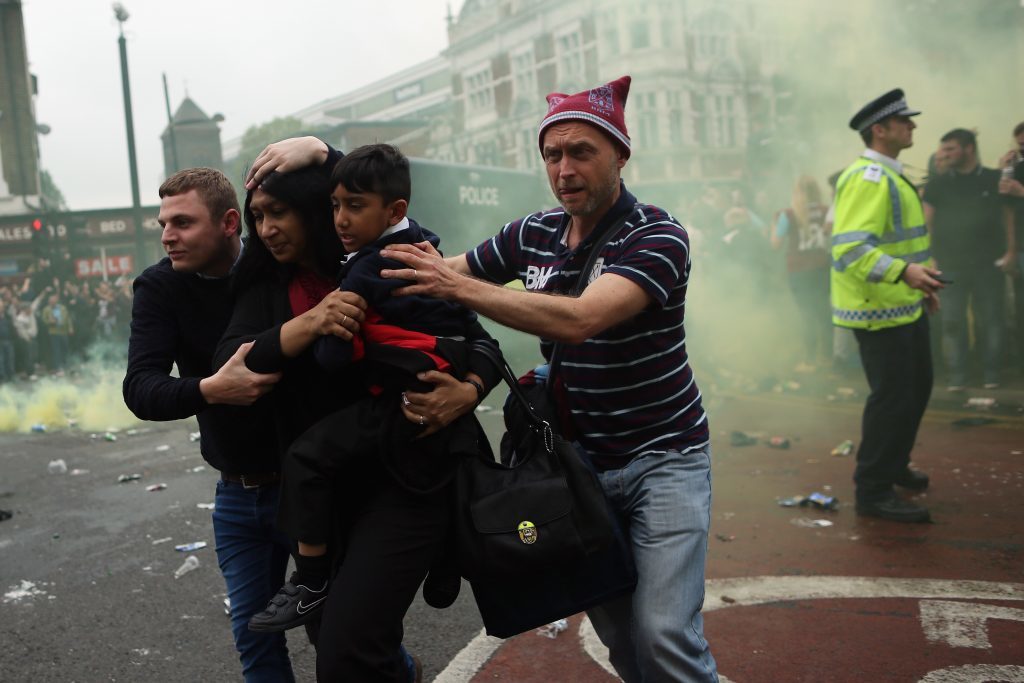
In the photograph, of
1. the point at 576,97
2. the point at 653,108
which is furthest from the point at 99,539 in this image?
the point at 653,108

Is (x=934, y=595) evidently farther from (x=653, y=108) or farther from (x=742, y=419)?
(x=653, y=108)

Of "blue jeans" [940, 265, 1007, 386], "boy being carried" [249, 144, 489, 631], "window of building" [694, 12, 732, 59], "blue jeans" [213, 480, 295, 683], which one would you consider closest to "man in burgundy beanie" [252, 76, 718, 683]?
"boy being carried" [249, 144, 489, 631]

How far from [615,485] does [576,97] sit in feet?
3.52

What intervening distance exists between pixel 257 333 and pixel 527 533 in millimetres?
867

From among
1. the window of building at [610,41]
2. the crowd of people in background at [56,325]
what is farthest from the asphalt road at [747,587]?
the crowd of people in background at [56,325]

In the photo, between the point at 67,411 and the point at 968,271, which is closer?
the point at 968,271

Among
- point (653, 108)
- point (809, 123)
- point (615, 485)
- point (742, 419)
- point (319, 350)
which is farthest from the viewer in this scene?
point (653, 108)

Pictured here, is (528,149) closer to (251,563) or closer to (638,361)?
(251,563)

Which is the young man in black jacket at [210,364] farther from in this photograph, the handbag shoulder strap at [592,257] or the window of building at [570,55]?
the window of building at [570,55]

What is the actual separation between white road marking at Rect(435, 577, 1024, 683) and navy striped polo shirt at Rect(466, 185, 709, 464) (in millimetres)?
1404

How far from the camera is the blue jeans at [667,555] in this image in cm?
224

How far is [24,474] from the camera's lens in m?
8.04

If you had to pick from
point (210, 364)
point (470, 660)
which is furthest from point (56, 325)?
point (210, 364)

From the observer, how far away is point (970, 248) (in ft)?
27.6
